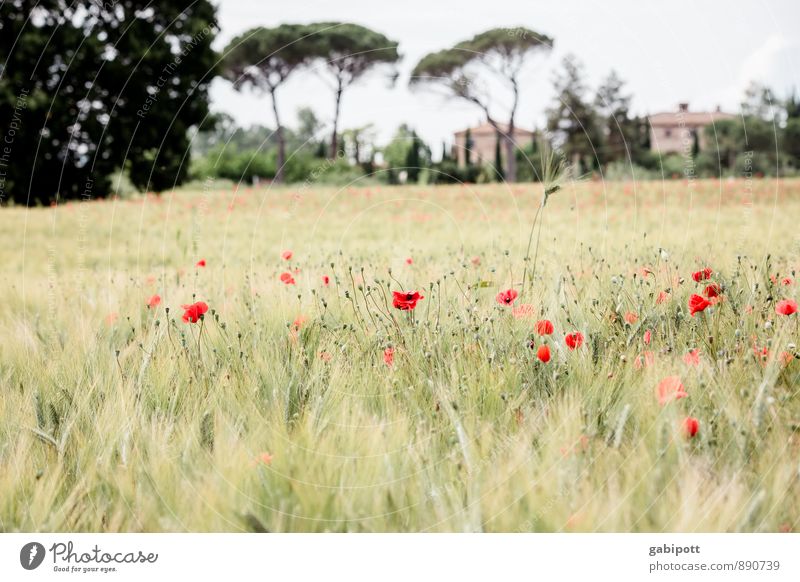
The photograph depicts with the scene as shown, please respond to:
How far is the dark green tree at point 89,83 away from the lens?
175 inches

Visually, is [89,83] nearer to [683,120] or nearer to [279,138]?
[279,138]

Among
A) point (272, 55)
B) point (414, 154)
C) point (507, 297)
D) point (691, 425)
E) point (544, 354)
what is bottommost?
point (691, 425)

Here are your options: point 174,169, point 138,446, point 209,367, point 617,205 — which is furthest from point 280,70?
point 174,169

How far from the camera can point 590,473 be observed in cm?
133

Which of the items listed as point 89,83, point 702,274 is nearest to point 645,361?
point 702,274

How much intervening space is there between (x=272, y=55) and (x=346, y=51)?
40cm

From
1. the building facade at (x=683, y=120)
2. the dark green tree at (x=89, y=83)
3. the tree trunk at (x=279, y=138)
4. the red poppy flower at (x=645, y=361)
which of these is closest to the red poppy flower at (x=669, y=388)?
the red poppy flower at (x=645, y=361)

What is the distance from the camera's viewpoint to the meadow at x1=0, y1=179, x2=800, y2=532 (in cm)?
132

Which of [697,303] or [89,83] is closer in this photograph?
[697,303]

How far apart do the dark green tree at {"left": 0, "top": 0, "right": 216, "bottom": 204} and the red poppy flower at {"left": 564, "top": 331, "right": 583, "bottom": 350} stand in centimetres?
313

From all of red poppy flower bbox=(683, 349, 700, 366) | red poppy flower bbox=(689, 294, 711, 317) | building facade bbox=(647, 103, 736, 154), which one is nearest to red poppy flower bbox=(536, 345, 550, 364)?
red poppy flower bbox=(683, 349, 700, 366)

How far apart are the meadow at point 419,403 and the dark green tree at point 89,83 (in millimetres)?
2367

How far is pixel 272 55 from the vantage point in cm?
296
